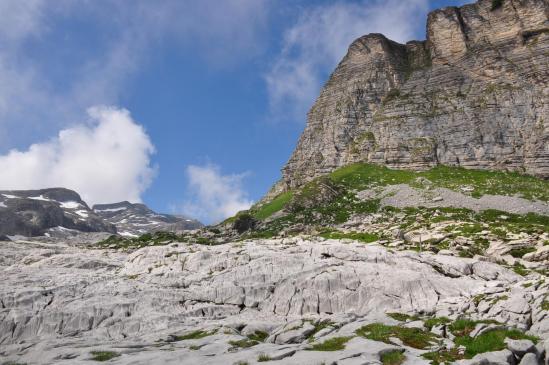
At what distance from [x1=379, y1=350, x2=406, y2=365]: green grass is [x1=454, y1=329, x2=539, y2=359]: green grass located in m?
3.06

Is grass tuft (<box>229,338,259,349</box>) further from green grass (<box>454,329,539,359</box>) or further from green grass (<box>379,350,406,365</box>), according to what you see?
green grass (<box>454,329,539,359</box>)

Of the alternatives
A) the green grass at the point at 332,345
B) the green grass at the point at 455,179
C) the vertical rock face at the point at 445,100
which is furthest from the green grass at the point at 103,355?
the vertical rock face at the point at 445,100

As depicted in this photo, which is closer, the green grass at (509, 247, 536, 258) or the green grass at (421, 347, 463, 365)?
the green grass at (421, 347, 463, 365)

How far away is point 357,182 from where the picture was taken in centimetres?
11500

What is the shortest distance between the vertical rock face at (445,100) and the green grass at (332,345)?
4076 inches

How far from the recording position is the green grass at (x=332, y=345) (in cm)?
2280

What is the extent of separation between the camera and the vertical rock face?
4646 inches

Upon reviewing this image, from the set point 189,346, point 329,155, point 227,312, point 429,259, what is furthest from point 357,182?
point 189,346

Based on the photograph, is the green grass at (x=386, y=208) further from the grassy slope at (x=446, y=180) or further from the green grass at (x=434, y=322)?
the green grass at (x=434, y=322)

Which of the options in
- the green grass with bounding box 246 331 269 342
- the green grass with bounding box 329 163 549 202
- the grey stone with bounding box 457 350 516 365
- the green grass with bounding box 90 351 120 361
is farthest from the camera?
the green grass with bounding box 329 163 549 202

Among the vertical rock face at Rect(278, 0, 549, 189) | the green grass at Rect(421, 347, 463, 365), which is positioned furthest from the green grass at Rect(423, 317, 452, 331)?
the vertical rock face at Rect(278, 0, 549, 189)

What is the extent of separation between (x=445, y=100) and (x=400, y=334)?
403ft

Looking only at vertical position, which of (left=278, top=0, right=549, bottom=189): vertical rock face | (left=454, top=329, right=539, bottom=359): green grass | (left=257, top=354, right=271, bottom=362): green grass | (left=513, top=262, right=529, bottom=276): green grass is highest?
(left=278, top=0, right=549, bottom=189): vertical rock face

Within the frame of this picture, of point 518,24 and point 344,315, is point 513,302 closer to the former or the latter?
point 344,315
